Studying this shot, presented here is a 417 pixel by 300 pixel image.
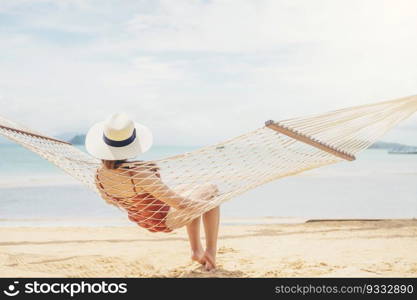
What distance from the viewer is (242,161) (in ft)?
7.36

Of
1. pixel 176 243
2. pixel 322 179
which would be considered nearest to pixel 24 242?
pixel 176 243

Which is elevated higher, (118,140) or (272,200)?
(272,200)

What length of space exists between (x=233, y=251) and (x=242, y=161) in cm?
108

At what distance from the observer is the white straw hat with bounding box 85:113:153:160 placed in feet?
7.54

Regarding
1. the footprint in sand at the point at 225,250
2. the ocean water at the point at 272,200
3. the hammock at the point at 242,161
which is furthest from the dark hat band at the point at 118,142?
the ocean water at the point at 272,200

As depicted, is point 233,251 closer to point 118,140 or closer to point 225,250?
point 225,250

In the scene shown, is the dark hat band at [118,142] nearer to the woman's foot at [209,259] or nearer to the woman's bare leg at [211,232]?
the woman's bare leg at [211,232]

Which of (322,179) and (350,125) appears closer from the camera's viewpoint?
(350,125)

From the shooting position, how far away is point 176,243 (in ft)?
11.2

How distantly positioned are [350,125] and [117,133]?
987 millimetres

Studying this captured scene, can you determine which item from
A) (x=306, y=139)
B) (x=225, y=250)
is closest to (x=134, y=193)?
(x=306, y=139)

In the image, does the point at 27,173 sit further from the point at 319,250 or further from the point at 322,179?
the point at 319,250

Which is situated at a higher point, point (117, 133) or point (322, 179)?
point (322, 179)

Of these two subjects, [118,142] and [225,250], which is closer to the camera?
[118,142]
